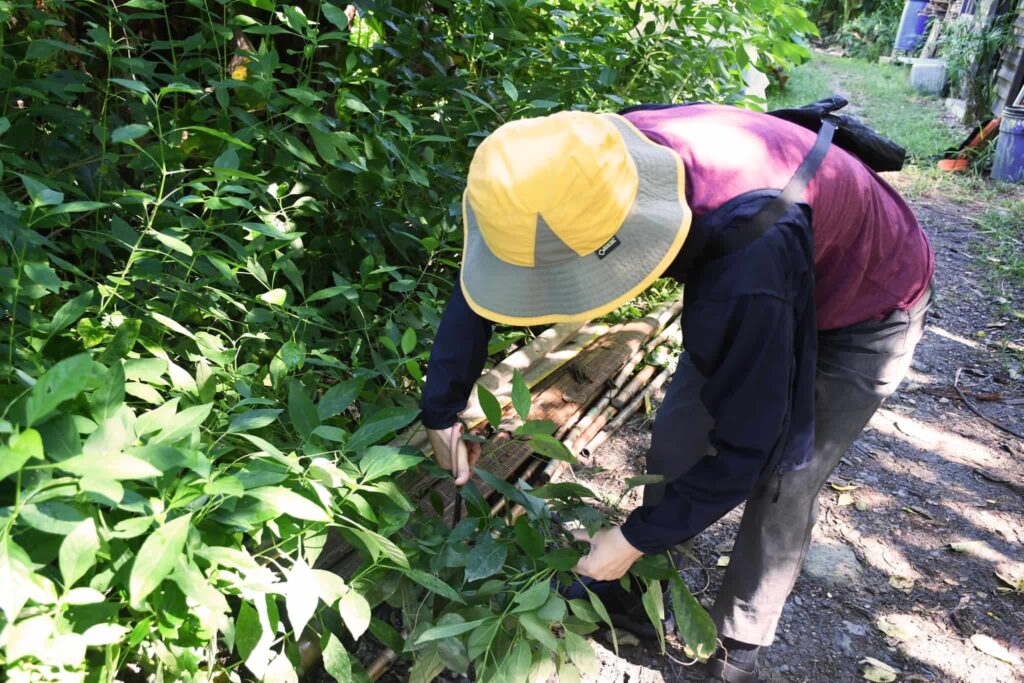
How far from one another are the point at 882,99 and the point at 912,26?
502cm

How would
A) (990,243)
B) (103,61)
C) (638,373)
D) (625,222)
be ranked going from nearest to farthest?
(625,222)
(103,61)
(638,373)
(990,243)

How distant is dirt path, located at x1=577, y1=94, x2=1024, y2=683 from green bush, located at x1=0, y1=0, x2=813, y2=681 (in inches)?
37.2

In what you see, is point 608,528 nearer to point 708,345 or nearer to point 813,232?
point 708,345

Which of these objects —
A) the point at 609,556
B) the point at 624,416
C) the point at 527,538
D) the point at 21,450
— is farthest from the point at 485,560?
the point at 624,416

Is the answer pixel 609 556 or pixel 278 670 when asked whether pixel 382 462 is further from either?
pixel 609 556

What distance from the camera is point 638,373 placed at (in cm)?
347

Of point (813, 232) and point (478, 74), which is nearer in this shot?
point (813, 232)

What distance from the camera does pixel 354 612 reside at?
1.39 metres

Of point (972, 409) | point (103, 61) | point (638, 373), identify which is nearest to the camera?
point (103, 61)

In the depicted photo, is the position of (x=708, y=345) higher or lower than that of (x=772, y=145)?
Answer: lower

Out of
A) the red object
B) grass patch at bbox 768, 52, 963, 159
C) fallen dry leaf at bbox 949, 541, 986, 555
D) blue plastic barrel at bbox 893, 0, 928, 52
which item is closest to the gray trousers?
fallen dry leaf at bbox 949, 541, 986, 555

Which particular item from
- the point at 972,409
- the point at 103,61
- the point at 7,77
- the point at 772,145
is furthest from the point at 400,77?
the point at 972,409

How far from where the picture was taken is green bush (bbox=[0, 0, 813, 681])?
3.92ft

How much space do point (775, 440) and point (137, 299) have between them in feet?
4.89
